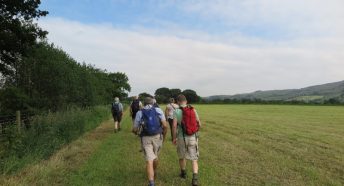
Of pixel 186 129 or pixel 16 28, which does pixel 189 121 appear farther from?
pixel 16 28

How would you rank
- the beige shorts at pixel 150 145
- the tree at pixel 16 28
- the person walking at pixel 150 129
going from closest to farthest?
the person walking at pixel 150 129, the beige shorts at pixel 150 145, the tree at pixel 16 28

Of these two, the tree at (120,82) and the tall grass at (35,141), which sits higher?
the tree at (120,82)

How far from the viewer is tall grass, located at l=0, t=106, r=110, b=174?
1141 centimetres

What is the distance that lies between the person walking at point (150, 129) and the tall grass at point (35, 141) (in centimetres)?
348

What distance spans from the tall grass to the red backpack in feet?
14.5

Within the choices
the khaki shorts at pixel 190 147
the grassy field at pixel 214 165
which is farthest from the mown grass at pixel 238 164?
the khaki shorts at pixel 190 147

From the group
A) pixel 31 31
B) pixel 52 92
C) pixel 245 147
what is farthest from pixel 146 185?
pixel 52 92

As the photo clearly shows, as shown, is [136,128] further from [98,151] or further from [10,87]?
[10,87]

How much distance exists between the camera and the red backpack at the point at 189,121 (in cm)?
1030

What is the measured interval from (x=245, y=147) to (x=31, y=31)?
12.2 metres

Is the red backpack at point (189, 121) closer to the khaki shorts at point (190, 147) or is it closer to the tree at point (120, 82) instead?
the khaki shorts at point (190, 147)

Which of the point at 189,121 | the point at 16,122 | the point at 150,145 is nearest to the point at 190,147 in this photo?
the point at 189,121

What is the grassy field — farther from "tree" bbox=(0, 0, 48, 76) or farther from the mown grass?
"tree" bbox=(0, 0, 48, 76)

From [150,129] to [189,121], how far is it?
0.98m
